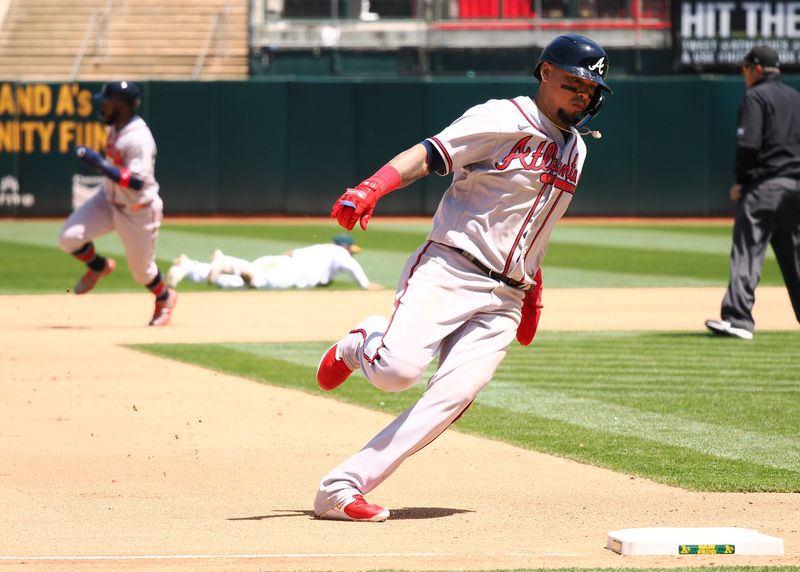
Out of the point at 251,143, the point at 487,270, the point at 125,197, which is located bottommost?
the point at 251,143

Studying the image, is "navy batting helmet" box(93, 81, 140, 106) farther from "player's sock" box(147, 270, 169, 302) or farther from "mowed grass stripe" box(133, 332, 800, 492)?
"mowed grass stripe" box(133, 332, 800, 492)

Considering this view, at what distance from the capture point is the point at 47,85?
25172mm

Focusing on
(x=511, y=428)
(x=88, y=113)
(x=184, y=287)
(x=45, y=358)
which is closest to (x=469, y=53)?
(x=88, y=113)

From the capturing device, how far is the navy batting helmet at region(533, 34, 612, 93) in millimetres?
5090

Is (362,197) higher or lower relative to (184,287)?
higher

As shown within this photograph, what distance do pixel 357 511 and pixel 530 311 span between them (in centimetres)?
105

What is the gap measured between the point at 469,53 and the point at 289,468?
74.1 feet

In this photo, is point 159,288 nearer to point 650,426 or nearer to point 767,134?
point 767,134

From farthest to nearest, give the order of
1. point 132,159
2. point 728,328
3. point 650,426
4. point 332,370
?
point 132,159, point 728,328, point 650,426, point 332,370

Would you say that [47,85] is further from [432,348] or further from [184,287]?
[432,348]

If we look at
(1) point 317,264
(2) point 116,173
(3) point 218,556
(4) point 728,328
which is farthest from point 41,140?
(3) point 218,556

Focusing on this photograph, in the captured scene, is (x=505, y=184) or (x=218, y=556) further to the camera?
(x=505, y=184)

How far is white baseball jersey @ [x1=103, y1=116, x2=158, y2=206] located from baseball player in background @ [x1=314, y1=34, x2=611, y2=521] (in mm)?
6487

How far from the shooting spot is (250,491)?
589 centimetres
